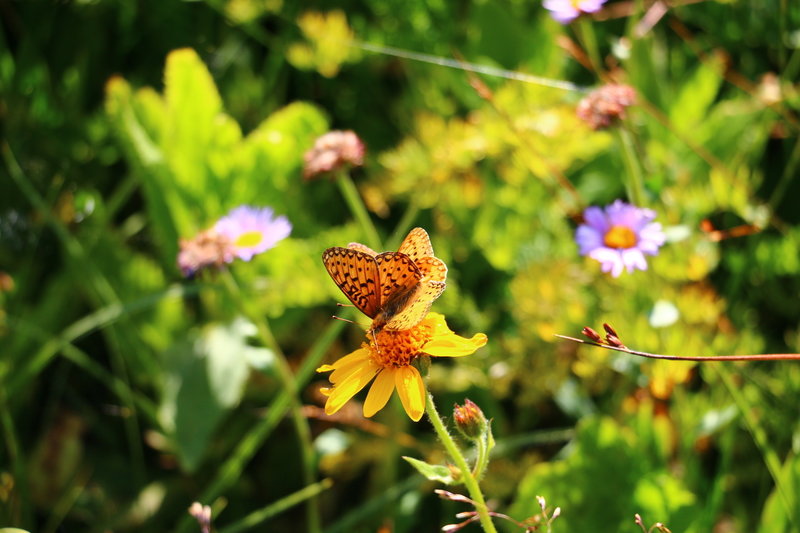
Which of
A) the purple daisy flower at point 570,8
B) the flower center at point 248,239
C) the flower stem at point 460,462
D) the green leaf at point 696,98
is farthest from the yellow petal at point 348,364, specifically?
the green leaf at point 696,98

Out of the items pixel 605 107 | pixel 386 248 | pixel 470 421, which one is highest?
pixel 605 107

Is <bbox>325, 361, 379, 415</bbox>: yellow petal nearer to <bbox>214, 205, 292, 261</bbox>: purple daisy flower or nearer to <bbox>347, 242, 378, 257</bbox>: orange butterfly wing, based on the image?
<bbox>347, 242, 378, 257</bbox>: orange butterfly wing

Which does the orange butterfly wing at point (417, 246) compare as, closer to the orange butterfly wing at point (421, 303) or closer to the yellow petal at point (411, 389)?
the orange butterfly wing at point (421, 303)

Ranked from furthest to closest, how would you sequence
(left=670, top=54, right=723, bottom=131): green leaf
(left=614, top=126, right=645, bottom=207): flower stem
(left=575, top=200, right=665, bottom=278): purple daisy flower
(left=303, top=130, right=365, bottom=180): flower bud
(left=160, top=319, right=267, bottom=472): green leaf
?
(left=670, top=54, right=723, bottom=131): green leaf → (left=160, top=319, right=267, bottom=472): green leaf → (left=303, top=130, right=365, bottom=180): flower bud → (left=614, top=126, right=645, bottom=207): flower stem → (left=575, top=200, right=665, bottom=278): purple daisy flower

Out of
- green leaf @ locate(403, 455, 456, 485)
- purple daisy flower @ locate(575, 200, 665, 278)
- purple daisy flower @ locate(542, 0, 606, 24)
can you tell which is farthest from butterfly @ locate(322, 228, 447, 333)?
purple daisy flower @ locate(542, 0, 606, 24)

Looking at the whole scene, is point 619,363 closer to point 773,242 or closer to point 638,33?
point 773,242

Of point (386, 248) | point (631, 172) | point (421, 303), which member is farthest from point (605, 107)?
point (421, 303)

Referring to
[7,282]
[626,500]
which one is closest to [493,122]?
[626,500]

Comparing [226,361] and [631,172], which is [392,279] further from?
[226,361]

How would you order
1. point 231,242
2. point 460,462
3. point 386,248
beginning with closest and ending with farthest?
1. point 460,462
2. point 231,242
3. point 386,248
